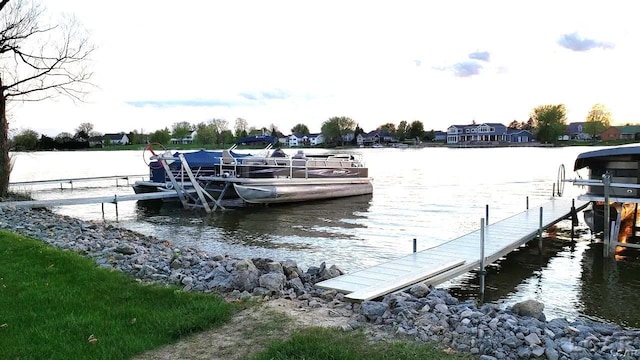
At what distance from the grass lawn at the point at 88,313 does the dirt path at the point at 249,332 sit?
19 centimetres

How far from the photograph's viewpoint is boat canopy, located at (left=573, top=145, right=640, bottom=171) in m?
14.3

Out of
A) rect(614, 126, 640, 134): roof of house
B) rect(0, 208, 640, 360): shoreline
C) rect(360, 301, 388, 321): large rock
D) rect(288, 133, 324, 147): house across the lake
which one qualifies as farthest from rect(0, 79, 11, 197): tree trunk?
rect(614, 126, 640, 134): roof of house

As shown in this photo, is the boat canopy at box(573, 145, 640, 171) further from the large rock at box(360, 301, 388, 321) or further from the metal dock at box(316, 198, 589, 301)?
the large rock at box(360, 301, 388, 321)

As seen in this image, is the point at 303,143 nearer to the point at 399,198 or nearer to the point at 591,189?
the point at 399,198

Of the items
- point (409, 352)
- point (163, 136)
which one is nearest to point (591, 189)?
point (409, 352)

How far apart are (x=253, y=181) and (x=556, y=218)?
13234mm

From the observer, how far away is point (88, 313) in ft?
19.9

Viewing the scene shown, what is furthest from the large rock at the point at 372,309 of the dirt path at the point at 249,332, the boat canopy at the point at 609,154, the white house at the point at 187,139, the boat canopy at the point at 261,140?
the white house at the point at 187,139

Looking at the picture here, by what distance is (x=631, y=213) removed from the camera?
17469 mm

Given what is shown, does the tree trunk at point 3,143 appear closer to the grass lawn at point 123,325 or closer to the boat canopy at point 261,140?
the grass lawn at point 123,325

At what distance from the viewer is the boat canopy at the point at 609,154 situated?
14281 mm

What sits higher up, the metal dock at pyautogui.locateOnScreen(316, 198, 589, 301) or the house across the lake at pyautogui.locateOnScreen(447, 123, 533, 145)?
the house across the lake at pyautogui.locateOnScreen(447, 123, 533, 145)

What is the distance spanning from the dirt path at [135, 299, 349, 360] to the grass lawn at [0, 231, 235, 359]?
0.61 feet

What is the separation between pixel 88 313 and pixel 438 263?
6365 mm
